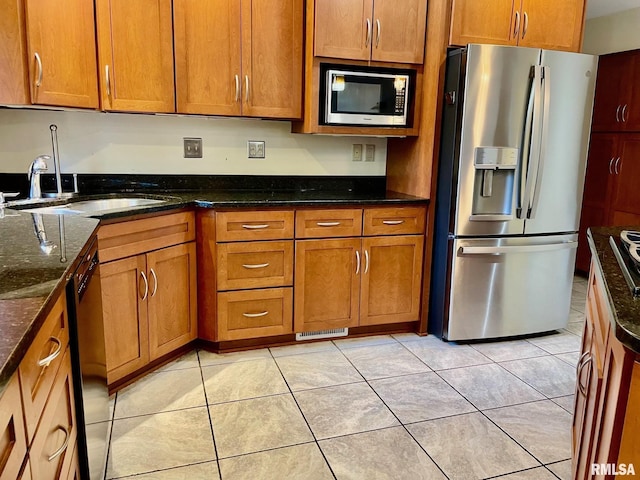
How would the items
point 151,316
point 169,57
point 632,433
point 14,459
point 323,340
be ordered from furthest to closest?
point 323,340 → point 169,57 → point 151,316 → point 632,433 → point 14,459

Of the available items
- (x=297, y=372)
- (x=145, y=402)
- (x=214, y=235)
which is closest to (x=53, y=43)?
(x=214, y=235)

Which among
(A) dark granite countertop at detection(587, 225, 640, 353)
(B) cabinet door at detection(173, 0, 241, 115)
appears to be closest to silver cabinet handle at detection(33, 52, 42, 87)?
(B) cabinet door at detection(173, 0, 241, 115)

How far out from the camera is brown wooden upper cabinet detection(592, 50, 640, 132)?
386cm

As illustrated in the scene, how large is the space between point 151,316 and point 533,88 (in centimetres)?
228

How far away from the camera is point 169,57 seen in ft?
8.21

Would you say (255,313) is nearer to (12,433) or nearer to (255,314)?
(255,314)

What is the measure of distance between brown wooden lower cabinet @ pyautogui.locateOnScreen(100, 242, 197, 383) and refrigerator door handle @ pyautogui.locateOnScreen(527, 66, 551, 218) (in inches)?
74.4

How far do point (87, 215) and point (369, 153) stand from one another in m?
1.89

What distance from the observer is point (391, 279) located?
2.88m

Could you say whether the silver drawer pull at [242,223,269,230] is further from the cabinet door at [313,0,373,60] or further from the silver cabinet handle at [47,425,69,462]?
the silver cabinet handle at [47,425,69,462]

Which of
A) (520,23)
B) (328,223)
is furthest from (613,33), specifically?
(328,223)

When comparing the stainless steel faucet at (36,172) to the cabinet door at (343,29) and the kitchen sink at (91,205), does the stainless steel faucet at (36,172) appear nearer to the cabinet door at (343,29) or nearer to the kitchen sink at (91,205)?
the kitchen sink at (91,205)

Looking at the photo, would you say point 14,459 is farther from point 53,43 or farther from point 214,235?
point 53,43

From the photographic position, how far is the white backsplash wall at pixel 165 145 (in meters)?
2.63
